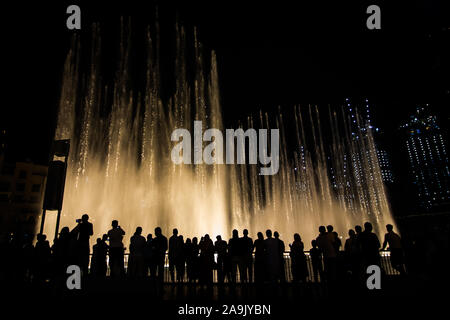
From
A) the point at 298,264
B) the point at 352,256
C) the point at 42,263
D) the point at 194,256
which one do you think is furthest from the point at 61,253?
the point at 352,256

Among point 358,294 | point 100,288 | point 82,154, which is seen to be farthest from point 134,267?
point 82,154

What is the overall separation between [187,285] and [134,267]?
200 cm

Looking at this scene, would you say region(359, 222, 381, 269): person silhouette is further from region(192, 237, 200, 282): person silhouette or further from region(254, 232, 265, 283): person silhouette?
region(192, 237, 200, 282): person silhouette

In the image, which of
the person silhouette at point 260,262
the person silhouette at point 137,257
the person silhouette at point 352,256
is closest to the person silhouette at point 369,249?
the person silhouette at point 352,256

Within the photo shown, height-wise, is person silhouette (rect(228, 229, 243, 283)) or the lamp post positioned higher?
the lamp post

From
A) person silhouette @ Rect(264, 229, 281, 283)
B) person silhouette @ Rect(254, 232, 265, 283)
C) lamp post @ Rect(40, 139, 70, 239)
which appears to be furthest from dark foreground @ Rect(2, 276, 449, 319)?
lamp post @ Rect(40, 139, 70, 239)

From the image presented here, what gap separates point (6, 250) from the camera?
9141 millimetres

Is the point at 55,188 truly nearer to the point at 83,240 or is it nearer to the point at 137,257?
the point at 83,240

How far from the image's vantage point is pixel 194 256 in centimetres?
973

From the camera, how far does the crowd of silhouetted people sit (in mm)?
8500

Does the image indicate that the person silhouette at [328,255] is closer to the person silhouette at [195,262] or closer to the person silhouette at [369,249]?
the person silhouette at [369,249]

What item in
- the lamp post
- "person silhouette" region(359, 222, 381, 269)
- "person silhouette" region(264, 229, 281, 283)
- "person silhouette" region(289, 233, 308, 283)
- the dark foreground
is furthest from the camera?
"person silhouette" region(289, 233, 308, 283)

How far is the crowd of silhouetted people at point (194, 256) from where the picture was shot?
27.9ft
